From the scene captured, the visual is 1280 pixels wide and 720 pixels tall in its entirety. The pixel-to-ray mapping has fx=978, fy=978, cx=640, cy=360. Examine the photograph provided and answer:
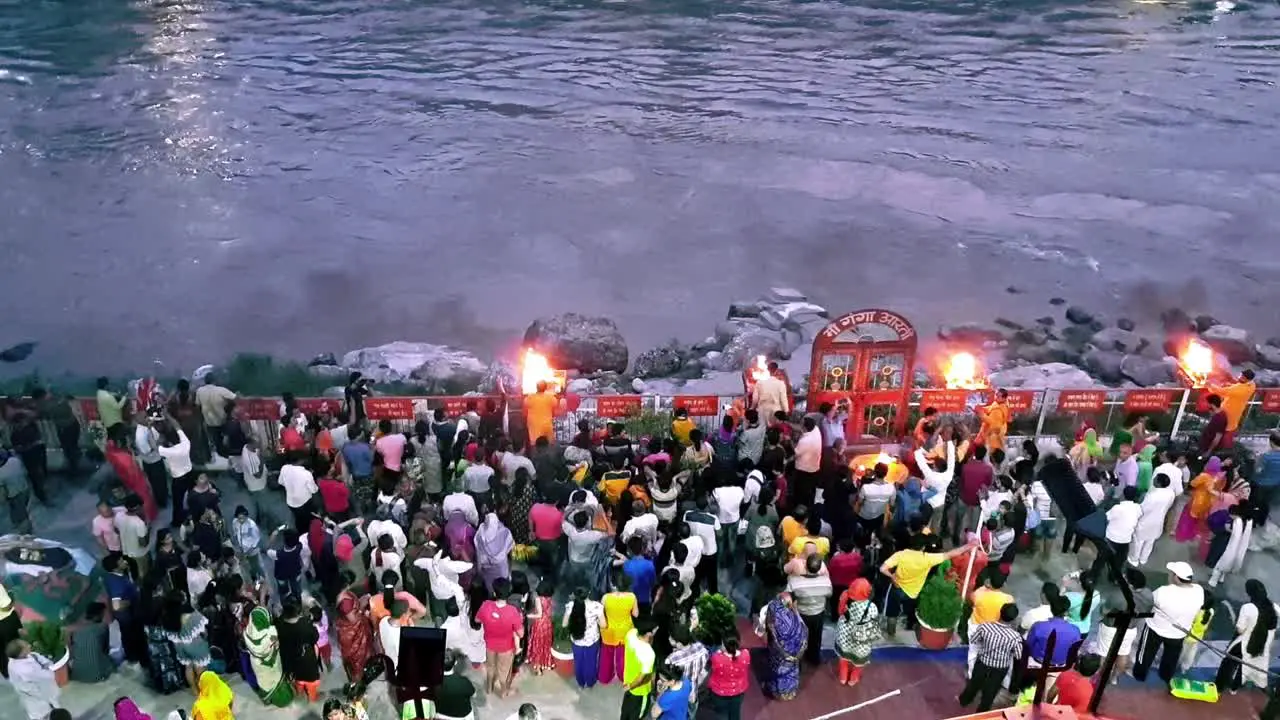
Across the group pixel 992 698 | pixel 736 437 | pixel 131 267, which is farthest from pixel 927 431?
pixel 131 267

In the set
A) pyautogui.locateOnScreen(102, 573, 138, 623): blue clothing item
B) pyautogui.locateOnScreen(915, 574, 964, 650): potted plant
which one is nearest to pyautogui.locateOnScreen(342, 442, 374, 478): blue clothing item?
pyautogui.locateOnScreen(102, 573, 138, 623): blue clothing item

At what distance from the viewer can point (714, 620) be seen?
7.54 m

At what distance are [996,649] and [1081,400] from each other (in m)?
5.79

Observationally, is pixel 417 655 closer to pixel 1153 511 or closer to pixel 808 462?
pixel 808 462

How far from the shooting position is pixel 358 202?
1034 inches

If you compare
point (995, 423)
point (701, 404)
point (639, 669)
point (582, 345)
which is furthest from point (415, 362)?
point (639, 669)

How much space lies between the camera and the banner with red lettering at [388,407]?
11.7 metres

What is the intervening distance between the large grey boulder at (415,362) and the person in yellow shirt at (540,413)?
703cm

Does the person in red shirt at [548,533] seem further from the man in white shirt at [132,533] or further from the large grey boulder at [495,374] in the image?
the large grey boulder at [495,374]

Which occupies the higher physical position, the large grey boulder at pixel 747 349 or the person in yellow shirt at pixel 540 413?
the person in yellow shirt at pixel 540 413

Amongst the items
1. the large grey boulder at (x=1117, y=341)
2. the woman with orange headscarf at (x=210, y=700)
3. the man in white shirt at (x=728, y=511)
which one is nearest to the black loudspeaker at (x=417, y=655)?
the woman with orange headscarf at (x=210, y=700)

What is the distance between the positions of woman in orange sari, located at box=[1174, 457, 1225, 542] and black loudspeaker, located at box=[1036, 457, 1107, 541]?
123 centimetres

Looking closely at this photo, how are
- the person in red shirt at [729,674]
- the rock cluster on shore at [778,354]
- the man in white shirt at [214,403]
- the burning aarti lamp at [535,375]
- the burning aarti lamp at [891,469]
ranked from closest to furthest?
1. the person in red shirt at [729,674]
2. the burning aarti lamp at [891,469]
3. the man in white shirt at [214,403]
4. the burning aarti lamp at [535,375]
5. the rock cluster on shore at [778,354]

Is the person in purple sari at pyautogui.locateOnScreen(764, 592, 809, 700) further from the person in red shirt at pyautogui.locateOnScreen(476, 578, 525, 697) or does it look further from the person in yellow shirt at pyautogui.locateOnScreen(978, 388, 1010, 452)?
the person in yellow shirt at pyautogui.locateOnScreen(978, 388, 1010, 452)
